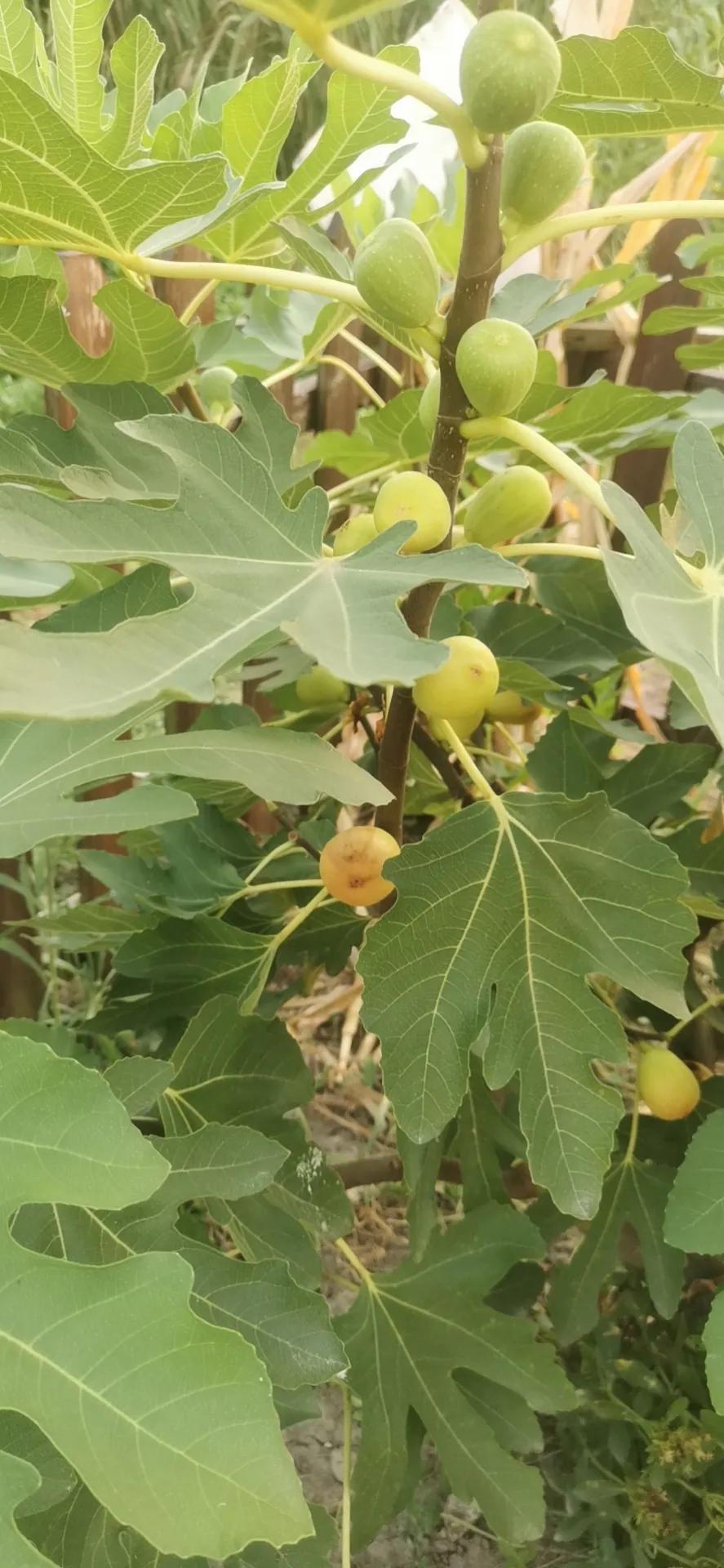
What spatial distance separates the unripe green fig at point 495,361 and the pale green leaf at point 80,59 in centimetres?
26

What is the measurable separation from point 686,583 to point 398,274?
0.60 ft

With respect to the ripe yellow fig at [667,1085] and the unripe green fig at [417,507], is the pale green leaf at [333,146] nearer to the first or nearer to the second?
the unripe green fig at [417,507]

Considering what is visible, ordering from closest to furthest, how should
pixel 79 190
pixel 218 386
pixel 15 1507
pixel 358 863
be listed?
pixel 15 1507 < pixel 79 190 < pixel 358 863 < pixel 218 386

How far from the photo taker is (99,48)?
55 cm

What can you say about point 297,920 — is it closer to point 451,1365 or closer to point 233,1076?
point 233,1076

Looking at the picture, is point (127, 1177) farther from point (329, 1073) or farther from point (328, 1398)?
point (329, 1073)

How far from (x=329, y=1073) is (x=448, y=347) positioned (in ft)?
3.66

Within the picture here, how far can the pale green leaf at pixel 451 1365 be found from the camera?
66cm

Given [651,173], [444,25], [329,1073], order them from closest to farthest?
1. [651,173]
2. [329,1073]
3. [444,25]

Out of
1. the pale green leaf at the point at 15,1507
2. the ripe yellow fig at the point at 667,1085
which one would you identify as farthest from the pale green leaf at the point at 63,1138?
the ripe yellow fig at the point at 667,1085

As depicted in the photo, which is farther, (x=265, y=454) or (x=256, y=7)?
(x=265, y=454)

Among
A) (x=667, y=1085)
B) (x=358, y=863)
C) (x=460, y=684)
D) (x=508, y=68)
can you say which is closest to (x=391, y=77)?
(x=508, y=68)

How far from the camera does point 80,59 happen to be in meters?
0.54

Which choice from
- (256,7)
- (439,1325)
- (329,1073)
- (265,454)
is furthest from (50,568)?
(329,1073)
